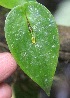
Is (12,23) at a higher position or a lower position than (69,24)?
higher

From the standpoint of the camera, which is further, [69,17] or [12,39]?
[69,17]

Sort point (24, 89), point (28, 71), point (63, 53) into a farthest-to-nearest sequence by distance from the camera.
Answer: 1. point (24, 89)
2. point (63, 53)
3. point (28, 71)

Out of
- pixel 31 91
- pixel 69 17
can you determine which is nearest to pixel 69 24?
pixel 69 17

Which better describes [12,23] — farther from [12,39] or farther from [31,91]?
[31,91]

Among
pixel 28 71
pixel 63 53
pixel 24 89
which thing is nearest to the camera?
pixel 28 71

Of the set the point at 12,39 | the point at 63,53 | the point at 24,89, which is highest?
the point at 12,39

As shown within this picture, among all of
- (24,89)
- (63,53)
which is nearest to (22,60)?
(63,53)
